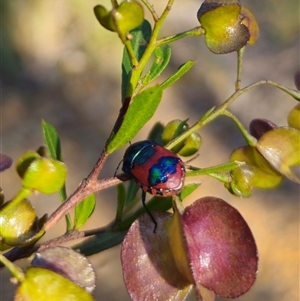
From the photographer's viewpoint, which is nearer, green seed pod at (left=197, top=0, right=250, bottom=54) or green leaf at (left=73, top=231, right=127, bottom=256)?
green seed pod at (left=197, top=0, right=250, bottom=54)

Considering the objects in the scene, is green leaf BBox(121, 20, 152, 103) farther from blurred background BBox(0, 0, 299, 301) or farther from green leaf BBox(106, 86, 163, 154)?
blurred background BBox(0, 0, 299, 301)

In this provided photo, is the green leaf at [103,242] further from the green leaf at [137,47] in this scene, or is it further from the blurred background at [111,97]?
the blurred background at [111,97]

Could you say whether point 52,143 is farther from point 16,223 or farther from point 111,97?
point 111,97

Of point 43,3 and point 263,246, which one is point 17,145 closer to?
point 43,3

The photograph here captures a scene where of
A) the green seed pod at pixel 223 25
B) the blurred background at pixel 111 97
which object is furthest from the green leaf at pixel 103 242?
the blurred background at pixel 111 97

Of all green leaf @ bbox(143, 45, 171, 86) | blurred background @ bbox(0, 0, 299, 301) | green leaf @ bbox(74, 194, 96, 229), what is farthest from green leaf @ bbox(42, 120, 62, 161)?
blurred background @ bbox(0, 0, 299, 301)

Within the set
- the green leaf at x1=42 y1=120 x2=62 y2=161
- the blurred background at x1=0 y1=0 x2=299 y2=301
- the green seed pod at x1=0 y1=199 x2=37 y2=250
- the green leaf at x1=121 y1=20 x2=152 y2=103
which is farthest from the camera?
the blurred background at x1=0 y1=0 x2=299 y2=301

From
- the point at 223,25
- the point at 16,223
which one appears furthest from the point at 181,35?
the point at 16,223
